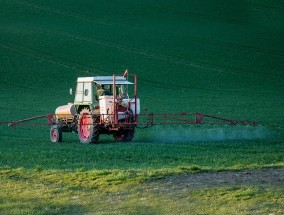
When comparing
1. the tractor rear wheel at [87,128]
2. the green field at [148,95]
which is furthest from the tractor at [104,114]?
the green field at [148,95]

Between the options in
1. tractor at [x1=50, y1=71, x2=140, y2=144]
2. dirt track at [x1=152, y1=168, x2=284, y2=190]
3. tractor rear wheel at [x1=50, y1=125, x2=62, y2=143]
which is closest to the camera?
dirt track at [x1=152, y1=168, x2=284, y2=190]

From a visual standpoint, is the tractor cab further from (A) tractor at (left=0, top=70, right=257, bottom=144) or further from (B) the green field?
(B) the green field

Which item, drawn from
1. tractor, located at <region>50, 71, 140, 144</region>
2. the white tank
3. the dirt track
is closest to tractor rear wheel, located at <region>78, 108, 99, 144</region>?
tractor, located at <region>50, 71, 140, 144</region>

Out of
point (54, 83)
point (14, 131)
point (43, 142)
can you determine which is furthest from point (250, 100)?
point (43, 142)

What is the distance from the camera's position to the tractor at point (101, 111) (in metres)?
26.2

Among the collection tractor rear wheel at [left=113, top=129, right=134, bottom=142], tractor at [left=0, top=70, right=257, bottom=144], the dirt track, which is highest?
tractor at [left=0, top=70, right=257, bottom=144]

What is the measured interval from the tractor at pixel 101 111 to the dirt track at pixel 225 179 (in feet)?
35.8

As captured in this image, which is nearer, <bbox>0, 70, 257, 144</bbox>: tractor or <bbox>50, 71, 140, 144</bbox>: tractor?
<bbox>0, 70, 257, 144</bbox>: tractor

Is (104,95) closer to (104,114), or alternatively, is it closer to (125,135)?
(104,114)

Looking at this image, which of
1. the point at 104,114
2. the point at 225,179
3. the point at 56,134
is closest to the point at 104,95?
the point at 104,114

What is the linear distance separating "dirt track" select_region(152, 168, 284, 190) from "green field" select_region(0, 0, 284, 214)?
0.78ft

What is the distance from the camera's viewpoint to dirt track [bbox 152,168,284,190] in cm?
1356

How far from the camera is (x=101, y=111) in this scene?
26609 millimetres

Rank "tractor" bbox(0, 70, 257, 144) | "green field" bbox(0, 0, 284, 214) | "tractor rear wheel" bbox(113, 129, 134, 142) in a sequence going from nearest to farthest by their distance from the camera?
"green field" bbox(0, 0, 284, 214) < "tractor" bbox(0, 70, 257, 144) < "tractor rear wheel" bbox(113, 129, 134, 142)
